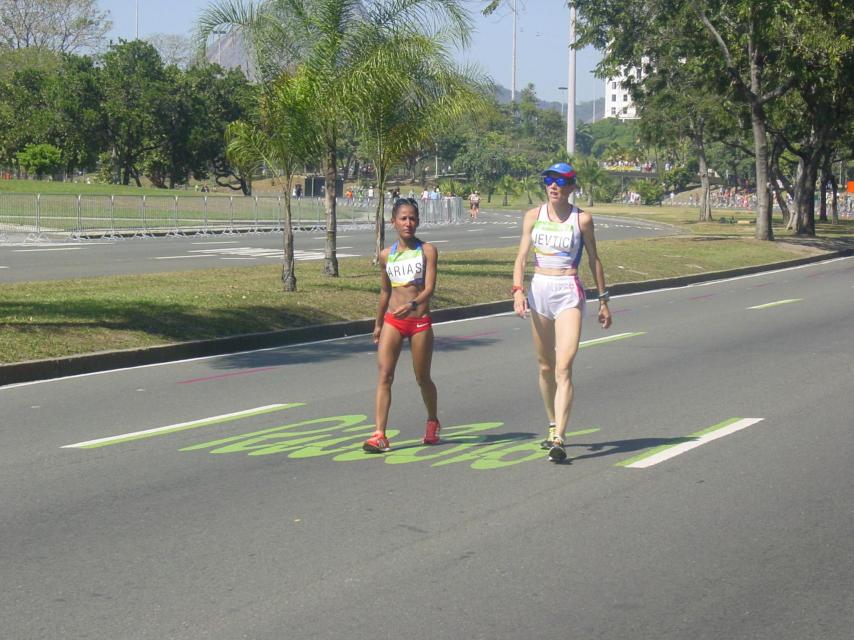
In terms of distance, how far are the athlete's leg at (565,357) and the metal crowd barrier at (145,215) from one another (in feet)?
103

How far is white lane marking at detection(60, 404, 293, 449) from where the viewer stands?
922 centimetres

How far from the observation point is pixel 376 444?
8.70 meters

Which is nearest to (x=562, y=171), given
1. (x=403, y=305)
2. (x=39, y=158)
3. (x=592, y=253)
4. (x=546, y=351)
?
(x=592, y=253)

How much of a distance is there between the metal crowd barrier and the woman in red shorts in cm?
3052

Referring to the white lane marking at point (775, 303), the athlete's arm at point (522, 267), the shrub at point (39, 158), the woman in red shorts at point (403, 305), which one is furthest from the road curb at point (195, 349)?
the shrub at point (39, 158)

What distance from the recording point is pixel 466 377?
1279 cm

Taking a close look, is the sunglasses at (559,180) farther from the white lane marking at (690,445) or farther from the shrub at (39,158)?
the shrub at (39,158)

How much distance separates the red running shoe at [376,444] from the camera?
28.6 feet

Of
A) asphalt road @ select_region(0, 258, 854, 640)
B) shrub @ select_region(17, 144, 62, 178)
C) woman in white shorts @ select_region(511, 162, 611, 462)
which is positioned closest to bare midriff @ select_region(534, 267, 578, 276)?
woman in white shorts @ select_region(511, 162, 611, 462)

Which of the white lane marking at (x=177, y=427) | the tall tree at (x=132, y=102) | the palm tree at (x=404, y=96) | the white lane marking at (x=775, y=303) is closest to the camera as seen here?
the white lane marking at (x=177, y=427)

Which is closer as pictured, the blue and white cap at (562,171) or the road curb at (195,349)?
the blue and white cap at (562,171)

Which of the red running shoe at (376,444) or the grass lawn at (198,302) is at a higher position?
the grass lawn at (198,302)

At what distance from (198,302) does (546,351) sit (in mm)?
9404

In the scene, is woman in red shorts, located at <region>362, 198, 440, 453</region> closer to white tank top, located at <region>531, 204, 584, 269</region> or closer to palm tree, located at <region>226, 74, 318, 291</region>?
white tank top, located at <region>531, 204, 584, 269</region>
